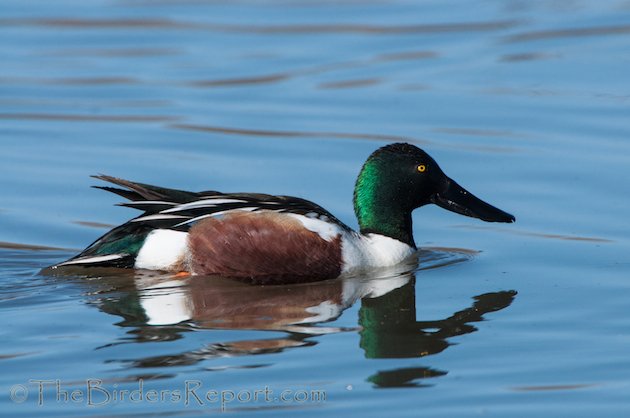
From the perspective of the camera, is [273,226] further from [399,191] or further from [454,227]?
[454,227]

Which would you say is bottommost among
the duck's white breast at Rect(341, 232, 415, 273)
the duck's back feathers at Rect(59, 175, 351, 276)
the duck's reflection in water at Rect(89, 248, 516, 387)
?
the duck's reflection in water at Rect(89, 248, 516, 387)

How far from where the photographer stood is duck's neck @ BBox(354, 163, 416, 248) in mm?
8039

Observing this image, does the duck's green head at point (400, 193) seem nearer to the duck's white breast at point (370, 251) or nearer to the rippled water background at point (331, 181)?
the duck's white breast at point (370, 251)

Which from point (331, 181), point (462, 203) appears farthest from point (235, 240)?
point (331, 181)

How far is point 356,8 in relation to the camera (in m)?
14.4

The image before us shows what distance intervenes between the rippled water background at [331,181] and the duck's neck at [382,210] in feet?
0.77

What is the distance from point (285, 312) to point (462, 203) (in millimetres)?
1681

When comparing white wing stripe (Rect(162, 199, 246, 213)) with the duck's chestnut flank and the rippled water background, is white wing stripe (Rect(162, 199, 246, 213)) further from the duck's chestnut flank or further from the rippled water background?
the rippled water background

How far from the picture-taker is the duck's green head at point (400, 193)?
8008mm

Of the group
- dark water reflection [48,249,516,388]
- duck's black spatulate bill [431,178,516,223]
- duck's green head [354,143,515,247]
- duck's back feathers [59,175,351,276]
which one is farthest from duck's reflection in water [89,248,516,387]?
duck's black spatulate bill [431,178,516,223]

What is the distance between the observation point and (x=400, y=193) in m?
8.07

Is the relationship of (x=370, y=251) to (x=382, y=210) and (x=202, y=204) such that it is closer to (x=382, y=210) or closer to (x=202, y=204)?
(x=382, y=210)

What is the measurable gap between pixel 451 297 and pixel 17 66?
6.43 meters

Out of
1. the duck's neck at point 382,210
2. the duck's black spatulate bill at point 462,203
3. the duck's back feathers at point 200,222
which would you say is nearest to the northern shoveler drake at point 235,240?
the duck's back feathers at point 200,222
